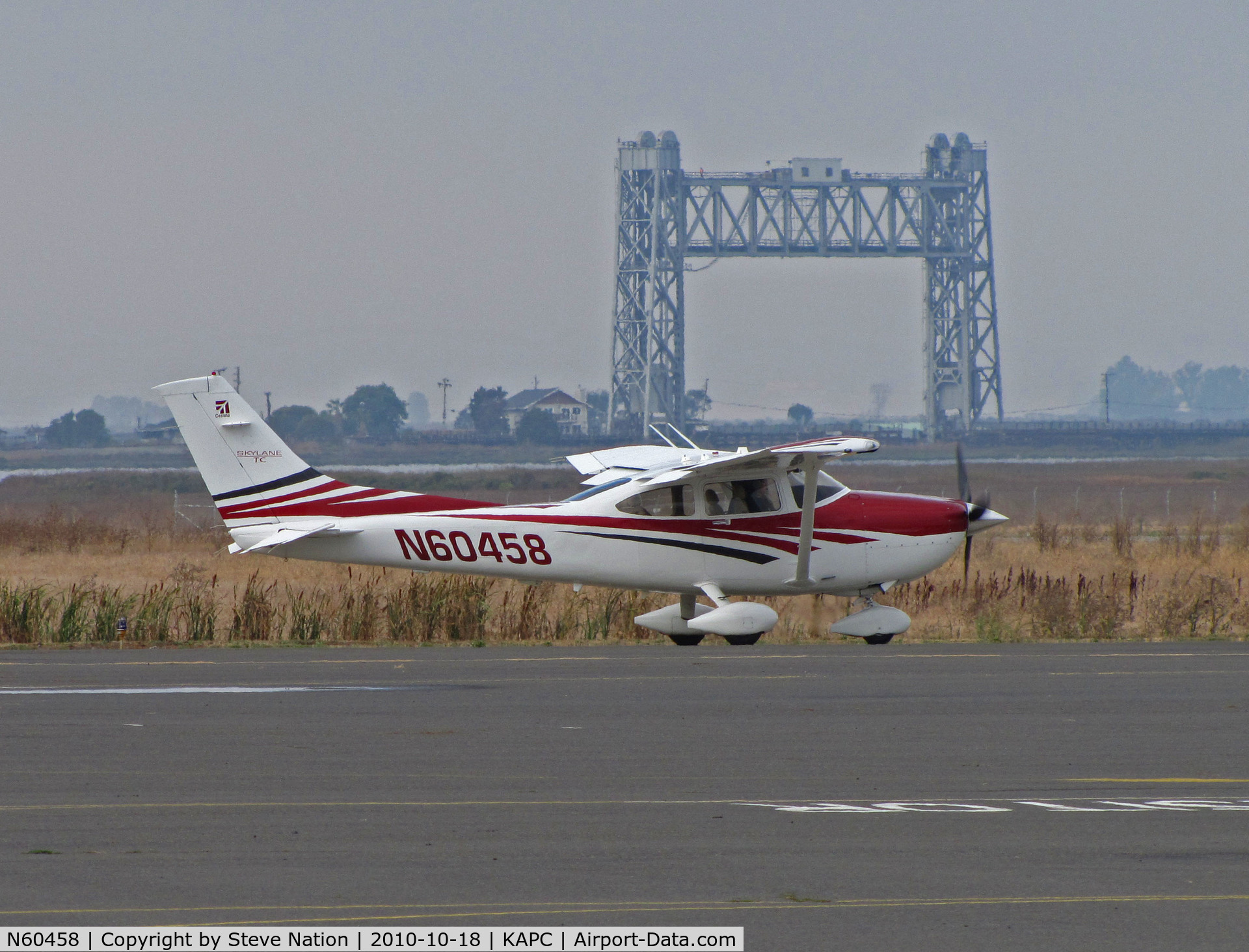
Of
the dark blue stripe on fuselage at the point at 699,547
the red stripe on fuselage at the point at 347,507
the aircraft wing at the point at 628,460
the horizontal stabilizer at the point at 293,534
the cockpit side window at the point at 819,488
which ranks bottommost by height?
the dark blue stripe on fuselage at the point at 699,547

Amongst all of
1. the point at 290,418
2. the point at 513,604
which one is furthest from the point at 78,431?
the point at 513,604

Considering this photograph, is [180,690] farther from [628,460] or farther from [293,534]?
[628,460]

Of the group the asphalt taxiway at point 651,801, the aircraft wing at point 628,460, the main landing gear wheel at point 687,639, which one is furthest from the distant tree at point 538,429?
the asphalt taxiway at point 651,801

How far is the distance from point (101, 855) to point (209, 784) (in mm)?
2067

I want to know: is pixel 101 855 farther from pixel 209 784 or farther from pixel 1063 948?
pixel 1063 948

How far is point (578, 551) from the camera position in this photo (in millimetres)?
19828

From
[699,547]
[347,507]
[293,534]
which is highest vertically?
[347,507]

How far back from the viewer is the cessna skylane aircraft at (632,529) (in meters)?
19.5

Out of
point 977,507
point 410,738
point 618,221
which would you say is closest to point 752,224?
point 618,221

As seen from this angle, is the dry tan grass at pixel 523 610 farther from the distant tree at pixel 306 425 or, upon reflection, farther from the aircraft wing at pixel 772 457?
the distant tree at pixel 306 425

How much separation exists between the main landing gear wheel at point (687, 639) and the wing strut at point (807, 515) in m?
1.41

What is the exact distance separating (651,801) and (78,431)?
182m

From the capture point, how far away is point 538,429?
6511 inches

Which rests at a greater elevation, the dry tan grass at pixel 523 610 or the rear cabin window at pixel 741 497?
the rear cabin window at pixel 741 497
